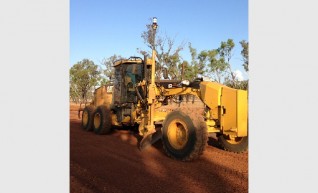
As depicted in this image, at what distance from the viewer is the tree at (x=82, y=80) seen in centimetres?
5172

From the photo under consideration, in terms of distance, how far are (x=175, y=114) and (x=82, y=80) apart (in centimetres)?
4851

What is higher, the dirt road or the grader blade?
the grader blade

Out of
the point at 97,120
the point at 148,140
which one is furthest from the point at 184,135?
the point at 97,120

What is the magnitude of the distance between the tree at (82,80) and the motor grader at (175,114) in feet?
133

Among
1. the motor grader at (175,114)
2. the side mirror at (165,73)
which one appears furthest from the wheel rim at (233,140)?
the side mirror at (165,73)

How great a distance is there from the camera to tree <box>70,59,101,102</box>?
5172 centimetres

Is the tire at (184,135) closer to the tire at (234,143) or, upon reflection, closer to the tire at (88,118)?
the tire at (234,143)

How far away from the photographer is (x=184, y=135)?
6.89 m

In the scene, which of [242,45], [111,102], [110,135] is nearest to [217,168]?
[110,135]

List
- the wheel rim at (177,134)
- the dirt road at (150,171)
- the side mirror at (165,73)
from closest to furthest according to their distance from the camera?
the dirt road at (150,171)
the wheel rim at (177,134)
the side mirror at (165,73)

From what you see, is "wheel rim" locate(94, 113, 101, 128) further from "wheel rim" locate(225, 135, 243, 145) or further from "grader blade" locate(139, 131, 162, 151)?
"wheel rim" locate(225, 135, 243, 145)

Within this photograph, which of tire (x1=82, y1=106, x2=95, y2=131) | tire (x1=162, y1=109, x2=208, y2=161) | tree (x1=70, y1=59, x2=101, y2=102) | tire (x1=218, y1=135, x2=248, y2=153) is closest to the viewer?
tire (x1=162, y1=109, x2=208, y2=161)

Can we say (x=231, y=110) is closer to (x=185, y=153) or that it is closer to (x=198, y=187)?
(x=185, y=153)

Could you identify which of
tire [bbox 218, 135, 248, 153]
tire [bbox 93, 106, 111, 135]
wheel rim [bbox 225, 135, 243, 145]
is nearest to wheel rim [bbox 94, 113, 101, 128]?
tire [bbox 93, 106, 111, 135]
